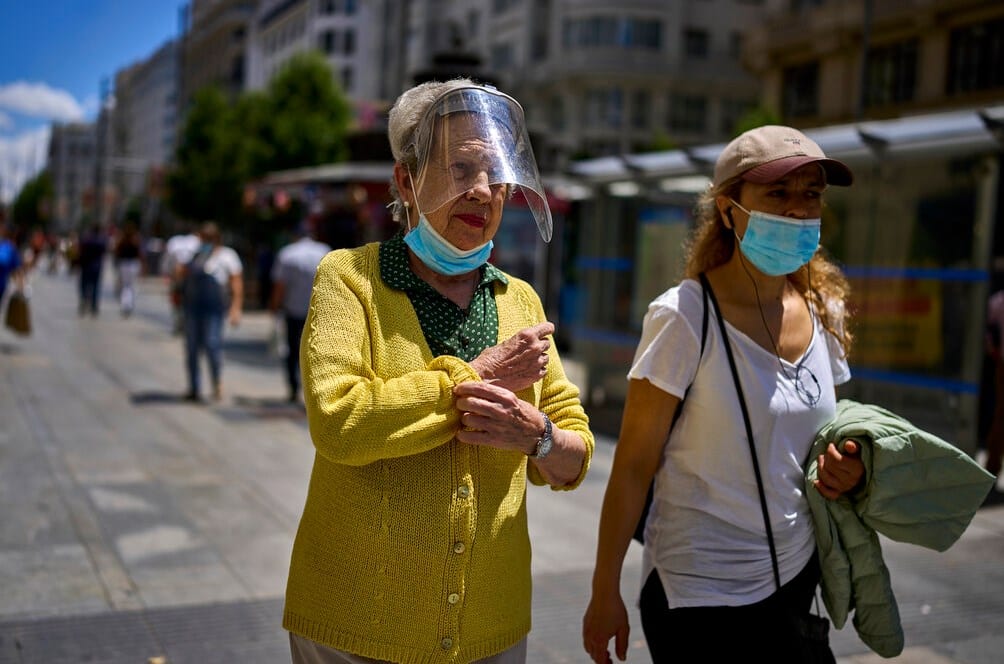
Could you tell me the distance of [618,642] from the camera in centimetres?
249

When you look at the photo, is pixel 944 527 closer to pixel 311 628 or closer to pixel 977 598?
pixel 311 628

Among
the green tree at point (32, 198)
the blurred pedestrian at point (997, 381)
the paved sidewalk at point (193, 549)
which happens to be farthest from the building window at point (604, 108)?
the green tree at point (32, 198)

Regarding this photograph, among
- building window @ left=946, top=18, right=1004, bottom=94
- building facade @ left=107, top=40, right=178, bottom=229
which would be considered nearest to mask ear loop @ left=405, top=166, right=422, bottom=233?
building window @ left=946, top=18, right=1004, bottom=94

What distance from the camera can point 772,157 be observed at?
2.46m

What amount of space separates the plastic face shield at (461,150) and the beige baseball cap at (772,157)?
2.24 feet

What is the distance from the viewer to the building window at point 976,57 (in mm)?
26766

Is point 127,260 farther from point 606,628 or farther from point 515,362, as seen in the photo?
point 515,362

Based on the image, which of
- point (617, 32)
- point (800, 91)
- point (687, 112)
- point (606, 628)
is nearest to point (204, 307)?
point (606, 628)

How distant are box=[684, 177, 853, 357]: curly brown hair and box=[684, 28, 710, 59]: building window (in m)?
49.4

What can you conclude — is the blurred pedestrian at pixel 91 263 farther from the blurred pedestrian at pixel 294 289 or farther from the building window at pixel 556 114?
the building window at pixel 556 114

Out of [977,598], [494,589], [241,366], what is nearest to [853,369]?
[977,598]

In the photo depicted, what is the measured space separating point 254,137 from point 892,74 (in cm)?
2378

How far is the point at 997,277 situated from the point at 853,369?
465 cm

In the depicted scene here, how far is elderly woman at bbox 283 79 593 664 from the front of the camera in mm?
1904
